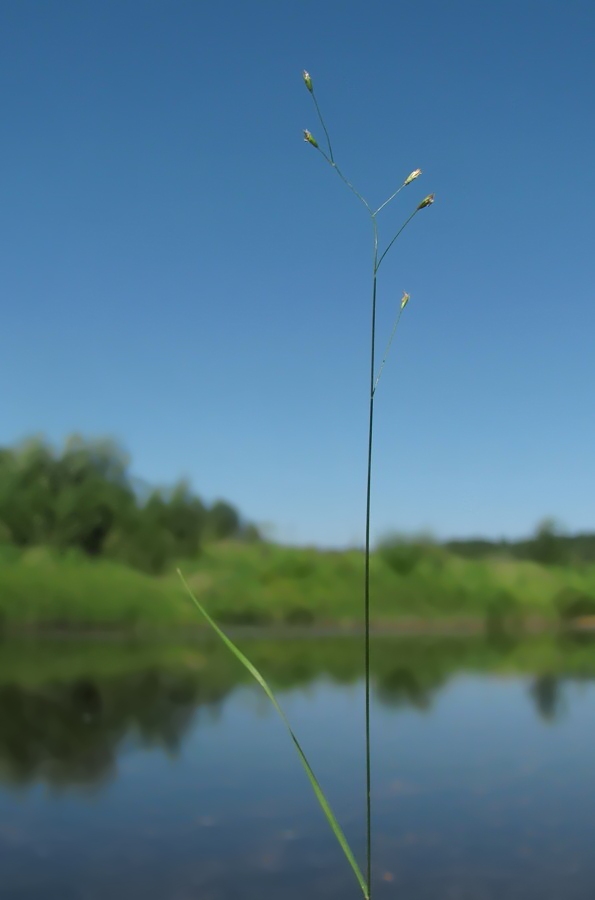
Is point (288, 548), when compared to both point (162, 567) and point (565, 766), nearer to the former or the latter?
point (162, 567)

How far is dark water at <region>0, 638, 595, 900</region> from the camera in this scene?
107 cm

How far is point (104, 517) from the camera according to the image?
11.3ft

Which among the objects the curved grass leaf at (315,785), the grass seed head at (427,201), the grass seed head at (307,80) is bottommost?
the curved grass leaf at (315,785)

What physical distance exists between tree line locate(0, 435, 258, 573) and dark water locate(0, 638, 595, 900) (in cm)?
89

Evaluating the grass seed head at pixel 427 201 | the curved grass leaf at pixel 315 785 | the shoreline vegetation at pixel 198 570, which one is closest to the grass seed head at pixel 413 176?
the grass seed head at pixel 427 201

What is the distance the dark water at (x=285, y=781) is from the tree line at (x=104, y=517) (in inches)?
35.0

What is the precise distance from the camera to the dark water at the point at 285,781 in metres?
1.07

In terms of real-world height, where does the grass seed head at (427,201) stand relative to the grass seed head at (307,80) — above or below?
below

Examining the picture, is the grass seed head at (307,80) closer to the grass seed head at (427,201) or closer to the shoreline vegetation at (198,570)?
the grass seed head at (427,201)

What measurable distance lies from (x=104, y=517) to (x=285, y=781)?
2180 mm

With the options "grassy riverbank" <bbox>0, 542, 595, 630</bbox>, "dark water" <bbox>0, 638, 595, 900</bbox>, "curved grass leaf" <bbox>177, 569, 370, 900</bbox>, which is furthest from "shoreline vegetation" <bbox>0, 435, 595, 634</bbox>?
"curved grass leaf" <bbox>177, 569, 370, 900</bbox>

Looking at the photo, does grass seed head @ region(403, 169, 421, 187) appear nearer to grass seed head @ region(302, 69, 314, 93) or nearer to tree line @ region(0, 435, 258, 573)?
grass seed head @ region(302, 69, 314, 93)

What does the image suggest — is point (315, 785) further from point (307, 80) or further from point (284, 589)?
point (284, 589)

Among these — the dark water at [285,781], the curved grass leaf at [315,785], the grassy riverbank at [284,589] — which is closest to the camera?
the curved grass leaf at [315,785]
